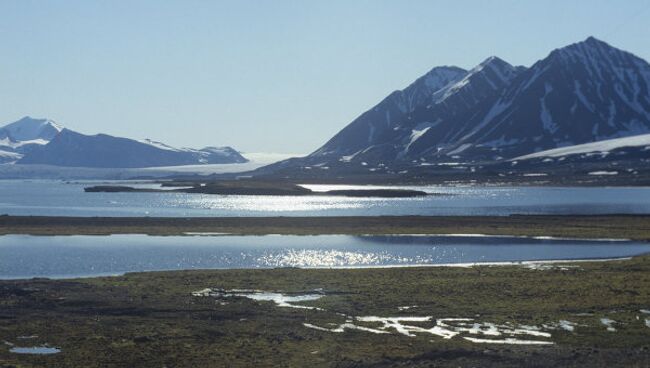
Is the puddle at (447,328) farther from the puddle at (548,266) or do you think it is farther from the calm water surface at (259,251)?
the calm water surface at (259,251)

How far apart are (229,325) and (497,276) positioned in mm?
21219

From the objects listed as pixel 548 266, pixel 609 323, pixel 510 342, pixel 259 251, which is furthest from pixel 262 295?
pixel 259 251

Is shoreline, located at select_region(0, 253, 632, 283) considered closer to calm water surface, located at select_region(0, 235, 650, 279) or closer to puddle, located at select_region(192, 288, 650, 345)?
calm water surface, located at select_region(0, 235, 650, 279)

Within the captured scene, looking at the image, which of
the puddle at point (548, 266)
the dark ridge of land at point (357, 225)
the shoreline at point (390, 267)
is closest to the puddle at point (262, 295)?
the shoreline at point (390, 267)

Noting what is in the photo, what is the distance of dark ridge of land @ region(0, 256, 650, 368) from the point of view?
2942 centimetres

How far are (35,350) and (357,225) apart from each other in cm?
6862

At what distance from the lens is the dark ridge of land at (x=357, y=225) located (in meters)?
89.2

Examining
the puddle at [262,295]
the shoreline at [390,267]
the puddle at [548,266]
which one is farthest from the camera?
the puddle at [548,266]

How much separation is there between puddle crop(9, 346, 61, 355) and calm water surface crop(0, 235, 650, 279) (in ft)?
73.8

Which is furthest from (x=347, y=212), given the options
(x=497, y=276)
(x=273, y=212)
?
(x=497, y=276)

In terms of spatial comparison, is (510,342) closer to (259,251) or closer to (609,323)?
(609,323)

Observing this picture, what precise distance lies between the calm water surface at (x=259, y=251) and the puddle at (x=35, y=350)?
22.5 metres

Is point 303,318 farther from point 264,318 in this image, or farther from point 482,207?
point 482,207

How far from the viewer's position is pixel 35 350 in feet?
102
